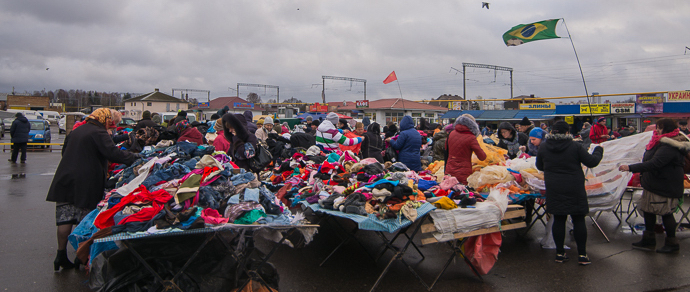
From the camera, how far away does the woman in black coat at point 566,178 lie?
4.19m

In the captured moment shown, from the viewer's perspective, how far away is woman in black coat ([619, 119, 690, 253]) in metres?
4.57

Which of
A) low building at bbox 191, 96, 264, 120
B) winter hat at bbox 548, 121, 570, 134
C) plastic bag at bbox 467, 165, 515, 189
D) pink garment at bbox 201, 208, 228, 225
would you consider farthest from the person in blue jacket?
low building at bbox 191, 96, 264, 120

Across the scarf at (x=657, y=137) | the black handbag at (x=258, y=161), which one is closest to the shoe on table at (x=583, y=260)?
the scarf at (x=657, y=137)

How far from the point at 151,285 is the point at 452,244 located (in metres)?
2.83

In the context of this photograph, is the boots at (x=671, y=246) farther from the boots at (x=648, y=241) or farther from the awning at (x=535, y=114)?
the awning at (x=535, y=114)

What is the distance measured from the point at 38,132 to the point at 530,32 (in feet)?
78.2

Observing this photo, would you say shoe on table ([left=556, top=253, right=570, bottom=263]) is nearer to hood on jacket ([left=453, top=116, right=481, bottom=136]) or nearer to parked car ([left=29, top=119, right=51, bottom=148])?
hood on jacket ([left=453, top=116, right=481, bottom=136])

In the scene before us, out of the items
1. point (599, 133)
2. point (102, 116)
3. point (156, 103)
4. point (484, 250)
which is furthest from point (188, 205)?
point (156, 103)

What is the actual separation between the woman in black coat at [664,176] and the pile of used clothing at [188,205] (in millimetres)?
4229

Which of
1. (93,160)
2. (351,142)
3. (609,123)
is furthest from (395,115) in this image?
(93,160)

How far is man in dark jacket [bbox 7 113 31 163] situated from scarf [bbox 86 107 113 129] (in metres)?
11.4

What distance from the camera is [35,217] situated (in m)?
6.20

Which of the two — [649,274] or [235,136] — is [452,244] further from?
[235,136]

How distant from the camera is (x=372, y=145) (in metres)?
7.02
